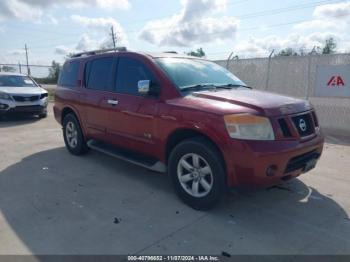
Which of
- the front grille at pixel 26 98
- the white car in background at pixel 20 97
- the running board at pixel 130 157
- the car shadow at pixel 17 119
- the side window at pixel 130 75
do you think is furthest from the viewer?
the front grille at pixel 26 98

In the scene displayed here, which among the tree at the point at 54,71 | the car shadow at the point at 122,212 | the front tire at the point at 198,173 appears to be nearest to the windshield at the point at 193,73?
the front tire at the point at 198,173

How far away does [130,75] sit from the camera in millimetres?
5027

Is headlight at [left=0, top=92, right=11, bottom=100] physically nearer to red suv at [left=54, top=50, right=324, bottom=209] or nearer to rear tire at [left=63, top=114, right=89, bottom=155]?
rear tire at [left=63, top=114, right=89, bottom=155]

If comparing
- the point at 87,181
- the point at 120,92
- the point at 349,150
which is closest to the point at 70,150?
the point at 87,181

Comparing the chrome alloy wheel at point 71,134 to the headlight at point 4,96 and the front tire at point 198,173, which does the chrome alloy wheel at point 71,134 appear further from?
the headlight at point 4,96

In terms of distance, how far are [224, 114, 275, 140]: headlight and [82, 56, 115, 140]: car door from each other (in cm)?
237

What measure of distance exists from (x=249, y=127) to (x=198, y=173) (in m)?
0.85

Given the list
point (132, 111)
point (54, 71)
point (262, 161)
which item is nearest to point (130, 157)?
point (132, 111)

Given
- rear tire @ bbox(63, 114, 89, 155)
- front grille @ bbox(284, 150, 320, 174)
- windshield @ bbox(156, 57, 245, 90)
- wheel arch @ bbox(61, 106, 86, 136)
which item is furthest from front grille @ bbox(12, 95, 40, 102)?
front grille @ bbox(284, 150, 320, 174)

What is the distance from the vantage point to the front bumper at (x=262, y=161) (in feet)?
11.4

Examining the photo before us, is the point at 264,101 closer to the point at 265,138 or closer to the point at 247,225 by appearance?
the point at 265,138

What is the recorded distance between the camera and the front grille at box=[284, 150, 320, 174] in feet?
12.2

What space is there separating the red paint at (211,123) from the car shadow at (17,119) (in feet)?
21.2

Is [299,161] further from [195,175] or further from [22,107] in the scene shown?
[22,107]
